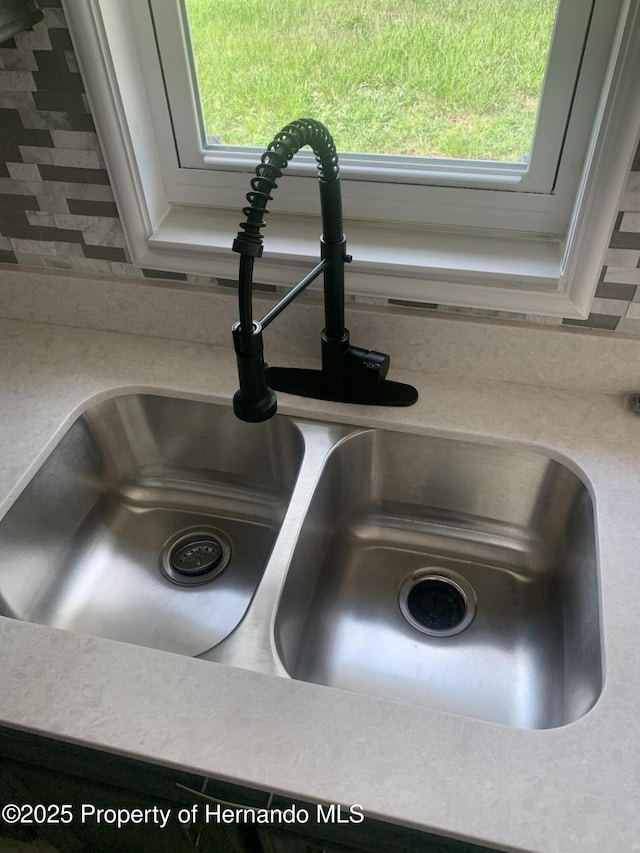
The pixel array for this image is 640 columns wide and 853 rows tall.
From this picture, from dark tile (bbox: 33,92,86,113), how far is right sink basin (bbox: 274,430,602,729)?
0.65 m

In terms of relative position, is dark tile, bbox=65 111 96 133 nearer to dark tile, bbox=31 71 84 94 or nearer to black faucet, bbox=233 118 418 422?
dark tile, bbox=31 71 84 94

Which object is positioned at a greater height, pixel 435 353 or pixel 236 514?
pixel 435 353

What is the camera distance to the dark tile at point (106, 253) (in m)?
1.10

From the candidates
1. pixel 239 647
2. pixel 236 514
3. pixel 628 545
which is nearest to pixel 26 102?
pixel 236 514

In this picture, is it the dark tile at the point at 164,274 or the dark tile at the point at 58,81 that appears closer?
the dark tile at the point at 58,81

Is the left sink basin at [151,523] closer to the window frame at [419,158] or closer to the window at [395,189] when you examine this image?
the window at [395,189]

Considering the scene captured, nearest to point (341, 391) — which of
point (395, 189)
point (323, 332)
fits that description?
point (323, 332)

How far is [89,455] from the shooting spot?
3.62 ft

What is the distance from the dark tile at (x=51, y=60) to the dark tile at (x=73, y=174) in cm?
14

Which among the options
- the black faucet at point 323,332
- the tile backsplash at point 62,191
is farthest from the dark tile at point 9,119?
the black faucet at point 323,332

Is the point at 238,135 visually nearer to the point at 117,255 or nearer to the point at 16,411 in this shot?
the point at 117,255

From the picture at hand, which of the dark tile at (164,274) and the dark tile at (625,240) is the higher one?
the dark tile at (625,240)

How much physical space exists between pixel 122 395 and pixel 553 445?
71cm

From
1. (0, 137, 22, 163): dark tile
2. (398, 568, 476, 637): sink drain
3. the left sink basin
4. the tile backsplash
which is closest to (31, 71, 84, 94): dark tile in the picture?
the tile backsplash
